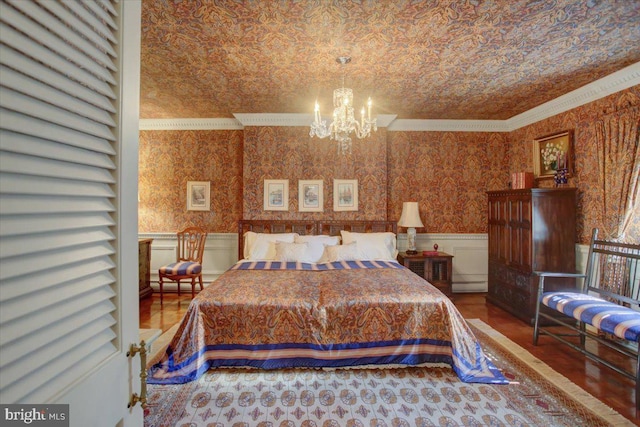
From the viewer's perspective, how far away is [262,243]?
15.0 feet

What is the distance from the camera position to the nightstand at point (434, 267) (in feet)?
15.9

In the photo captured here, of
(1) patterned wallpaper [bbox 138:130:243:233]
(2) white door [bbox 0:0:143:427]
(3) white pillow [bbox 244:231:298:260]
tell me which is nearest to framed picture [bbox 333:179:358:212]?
(3) white pillow [bbox 244:231:298:260]

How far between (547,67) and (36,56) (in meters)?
4.19

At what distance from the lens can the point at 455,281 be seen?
17.9 feet

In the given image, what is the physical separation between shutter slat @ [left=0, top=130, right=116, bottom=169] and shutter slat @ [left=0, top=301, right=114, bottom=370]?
1.08ft

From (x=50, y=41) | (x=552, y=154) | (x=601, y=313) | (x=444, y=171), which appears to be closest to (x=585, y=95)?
(x=552, y=154)

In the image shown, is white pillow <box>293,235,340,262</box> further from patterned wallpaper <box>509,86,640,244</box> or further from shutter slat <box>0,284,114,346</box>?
shutter slat <box>0,284,114,346</box>

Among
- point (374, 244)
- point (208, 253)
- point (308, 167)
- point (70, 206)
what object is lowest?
point (208, 253)

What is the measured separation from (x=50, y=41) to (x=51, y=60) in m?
0.03

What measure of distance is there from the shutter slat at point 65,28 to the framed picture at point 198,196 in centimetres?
489

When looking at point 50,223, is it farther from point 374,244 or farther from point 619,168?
point 619,168

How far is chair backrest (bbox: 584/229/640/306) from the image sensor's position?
3.03m

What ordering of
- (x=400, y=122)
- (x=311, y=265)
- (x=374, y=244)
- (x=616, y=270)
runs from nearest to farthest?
(x=616, y=270) → (x=311, y=265) → (x=374, y=244) → (x=400, y=122)

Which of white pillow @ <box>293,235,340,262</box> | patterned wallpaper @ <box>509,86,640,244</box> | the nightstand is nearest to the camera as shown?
patterned wallpaper @ <box>509,86,640,244</box>
